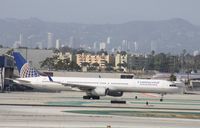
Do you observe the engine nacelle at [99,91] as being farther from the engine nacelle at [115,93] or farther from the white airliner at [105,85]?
the engine nacelle at [115,93]

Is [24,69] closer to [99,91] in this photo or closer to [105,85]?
[99,91]

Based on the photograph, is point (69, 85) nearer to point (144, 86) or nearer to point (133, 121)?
point (144, 86)

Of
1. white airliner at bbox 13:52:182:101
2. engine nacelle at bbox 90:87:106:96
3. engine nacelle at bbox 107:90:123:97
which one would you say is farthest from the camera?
engine nacelle at bbox 107:90:123:97

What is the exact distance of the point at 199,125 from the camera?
3819 centimetres

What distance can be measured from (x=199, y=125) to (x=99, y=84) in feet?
119

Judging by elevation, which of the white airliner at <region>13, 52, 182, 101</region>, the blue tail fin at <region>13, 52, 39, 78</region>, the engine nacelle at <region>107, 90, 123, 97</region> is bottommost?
the engine nacelle at <region>107, 90, 123, 97</region>

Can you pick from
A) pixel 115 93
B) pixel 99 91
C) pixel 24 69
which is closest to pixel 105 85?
pixel 99 91

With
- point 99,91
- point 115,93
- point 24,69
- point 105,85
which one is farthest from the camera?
point 24,69

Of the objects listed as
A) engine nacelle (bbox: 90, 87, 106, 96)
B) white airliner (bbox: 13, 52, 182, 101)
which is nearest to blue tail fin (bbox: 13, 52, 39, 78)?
white airliner (bbox: 13, 52, 182, 101)

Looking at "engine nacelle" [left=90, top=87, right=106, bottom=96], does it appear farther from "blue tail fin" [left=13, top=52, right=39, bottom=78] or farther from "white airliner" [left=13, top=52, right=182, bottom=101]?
"blue tail fin" [left=13, top=52, right=39, bottom=78]

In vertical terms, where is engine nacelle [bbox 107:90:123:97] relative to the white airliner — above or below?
below

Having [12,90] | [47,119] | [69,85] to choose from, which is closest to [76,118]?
[47,119]

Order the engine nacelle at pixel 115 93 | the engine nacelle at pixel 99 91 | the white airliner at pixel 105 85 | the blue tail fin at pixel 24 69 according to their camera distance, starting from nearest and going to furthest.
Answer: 1. the engine nacelle at pixel 99 91
2. the white airliner at pixel 105 85
3. the engine nacelle at pixel 115 93
4. the blue tail fin at pixel 24 69

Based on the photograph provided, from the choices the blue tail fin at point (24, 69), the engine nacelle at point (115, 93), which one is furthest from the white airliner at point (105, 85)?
the blue tail fin at point (24, 69)
